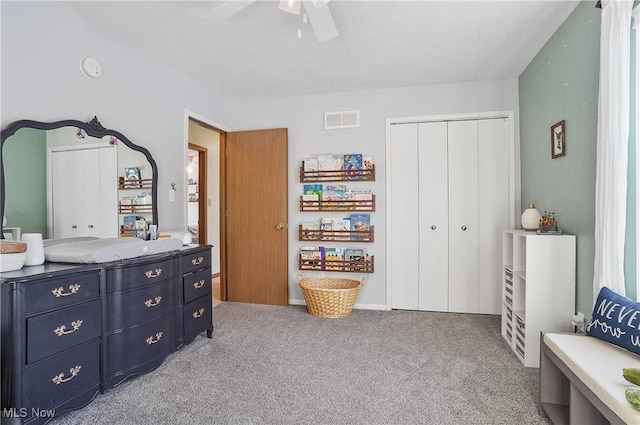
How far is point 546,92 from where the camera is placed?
8.70 ft

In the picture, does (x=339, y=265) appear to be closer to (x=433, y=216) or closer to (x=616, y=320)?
(x=433, y=216)

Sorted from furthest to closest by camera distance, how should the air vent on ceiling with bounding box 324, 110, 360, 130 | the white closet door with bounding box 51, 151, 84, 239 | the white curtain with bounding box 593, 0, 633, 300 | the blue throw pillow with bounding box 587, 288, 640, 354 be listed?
1. the air vent on ceiling with bounding box 324, 110, 360, 130
2. the white closet door with bounding box 51, 151, 84, 239
3. the white curtain with bounding box 593, 0, 633, 300
4. the blue throw pillow with bounding box 587, 288, 640, 354

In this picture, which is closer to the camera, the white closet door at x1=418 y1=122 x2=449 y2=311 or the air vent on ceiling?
the white closet door at x1=418 y1=122 x2=449 y2=311

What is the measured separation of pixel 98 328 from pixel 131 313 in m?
0.20

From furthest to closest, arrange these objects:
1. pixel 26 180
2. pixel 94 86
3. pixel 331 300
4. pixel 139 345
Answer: pixel 331 300 < pixel 94 86 < pixel 139 345 < pixel 26 180

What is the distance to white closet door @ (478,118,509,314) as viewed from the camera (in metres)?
3.38

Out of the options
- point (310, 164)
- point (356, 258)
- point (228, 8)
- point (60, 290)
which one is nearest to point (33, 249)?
point (60, 290)

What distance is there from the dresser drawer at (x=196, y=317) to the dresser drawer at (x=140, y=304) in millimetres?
207

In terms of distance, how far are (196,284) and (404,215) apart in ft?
7.13

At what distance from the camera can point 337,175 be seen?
365 centimetres

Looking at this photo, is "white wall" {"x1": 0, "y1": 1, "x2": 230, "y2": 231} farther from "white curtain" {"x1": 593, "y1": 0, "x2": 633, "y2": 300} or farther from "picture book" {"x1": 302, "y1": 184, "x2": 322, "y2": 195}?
"white curtain" {"x1": 593, "y1": 0, "x2": 633, "y2": 300}

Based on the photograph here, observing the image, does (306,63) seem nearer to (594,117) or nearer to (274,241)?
(274,241)

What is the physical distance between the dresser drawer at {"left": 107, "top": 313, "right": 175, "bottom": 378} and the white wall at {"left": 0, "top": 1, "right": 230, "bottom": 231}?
0.98 metres

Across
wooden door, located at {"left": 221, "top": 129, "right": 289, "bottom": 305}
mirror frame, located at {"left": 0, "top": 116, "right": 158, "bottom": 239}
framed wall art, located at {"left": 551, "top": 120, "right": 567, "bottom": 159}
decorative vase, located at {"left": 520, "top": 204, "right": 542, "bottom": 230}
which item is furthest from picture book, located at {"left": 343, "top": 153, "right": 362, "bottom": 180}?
mirror frame, located at {"left": 0, "top": 116, "right": 158, "bottom": 239}
